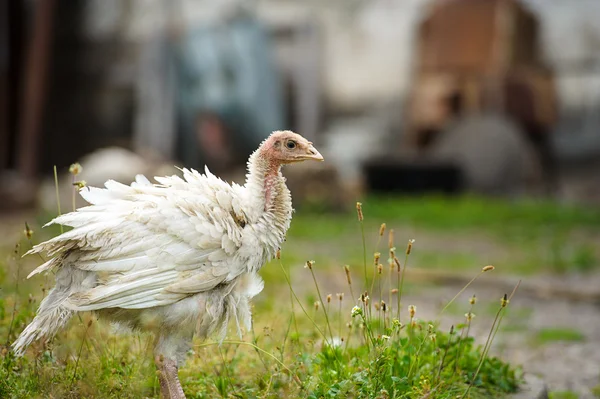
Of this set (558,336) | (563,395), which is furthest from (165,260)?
(558,336)

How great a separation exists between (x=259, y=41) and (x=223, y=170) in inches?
78.5

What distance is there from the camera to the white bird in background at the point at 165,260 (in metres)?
3.23

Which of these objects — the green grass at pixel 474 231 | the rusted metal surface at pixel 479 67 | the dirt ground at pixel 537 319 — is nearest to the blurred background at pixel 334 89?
the rusted metal surface at pixel 479 67

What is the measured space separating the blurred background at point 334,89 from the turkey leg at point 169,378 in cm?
859

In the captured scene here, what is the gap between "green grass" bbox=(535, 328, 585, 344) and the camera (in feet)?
18.7

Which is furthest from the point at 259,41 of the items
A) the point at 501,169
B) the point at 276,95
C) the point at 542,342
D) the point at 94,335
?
the point at 94,335

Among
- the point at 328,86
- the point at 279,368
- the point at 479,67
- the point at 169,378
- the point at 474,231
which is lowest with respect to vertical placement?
the point at 474,231

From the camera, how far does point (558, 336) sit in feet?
18.7

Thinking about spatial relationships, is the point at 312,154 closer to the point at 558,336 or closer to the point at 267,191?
the point at 267,191

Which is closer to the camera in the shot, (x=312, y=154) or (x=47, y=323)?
(x=47, y=323)

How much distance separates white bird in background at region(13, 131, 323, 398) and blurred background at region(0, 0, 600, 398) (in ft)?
27.5

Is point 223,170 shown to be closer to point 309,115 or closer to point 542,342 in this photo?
point 309,115

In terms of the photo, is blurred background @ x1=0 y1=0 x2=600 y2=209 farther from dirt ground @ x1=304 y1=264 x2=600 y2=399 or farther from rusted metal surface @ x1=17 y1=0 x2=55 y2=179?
dirt ground @ x1=304 y1=264 x2=600 y2=399

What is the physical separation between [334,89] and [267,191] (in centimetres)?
976
